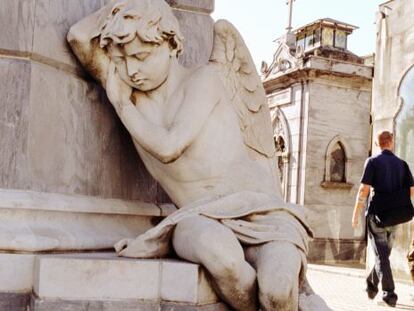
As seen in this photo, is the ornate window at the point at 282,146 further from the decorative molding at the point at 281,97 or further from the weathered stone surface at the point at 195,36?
the weathered stone surface at the point at 195,36

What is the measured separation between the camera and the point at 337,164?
1633 centimetres

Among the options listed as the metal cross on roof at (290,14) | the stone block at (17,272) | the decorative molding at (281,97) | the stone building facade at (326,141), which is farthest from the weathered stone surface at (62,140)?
the metal cross on roof at (290,14)

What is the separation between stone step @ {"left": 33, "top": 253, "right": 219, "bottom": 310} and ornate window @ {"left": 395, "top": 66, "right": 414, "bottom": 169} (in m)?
7.62

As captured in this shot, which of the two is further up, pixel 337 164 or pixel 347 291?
pixel 337 164

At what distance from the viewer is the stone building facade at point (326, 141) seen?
1586cm

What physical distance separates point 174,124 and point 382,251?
15.0ft

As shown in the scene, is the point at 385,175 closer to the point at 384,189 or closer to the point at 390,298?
the point at 384,189

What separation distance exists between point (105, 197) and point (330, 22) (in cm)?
1784

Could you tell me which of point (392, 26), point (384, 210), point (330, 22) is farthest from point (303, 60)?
point (384, 210)

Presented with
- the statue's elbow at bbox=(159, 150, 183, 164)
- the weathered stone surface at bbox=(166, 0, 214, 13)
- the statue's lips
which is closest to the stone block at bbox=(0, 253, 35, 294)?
the statue's elbow at bbox=(159, 150, 183, 164)

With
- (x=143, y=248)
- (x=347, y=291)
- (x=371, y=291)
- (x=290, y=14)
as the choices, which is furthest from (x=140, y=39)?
(x=290, y=14)

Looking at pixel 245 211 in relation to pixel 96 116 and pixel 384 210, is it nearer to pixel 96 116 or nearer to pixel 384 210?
pixel 96 116

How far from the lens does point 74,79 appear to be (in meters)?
3.12

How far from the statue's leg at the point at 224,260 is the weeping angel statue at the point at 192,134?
11 millimetres
